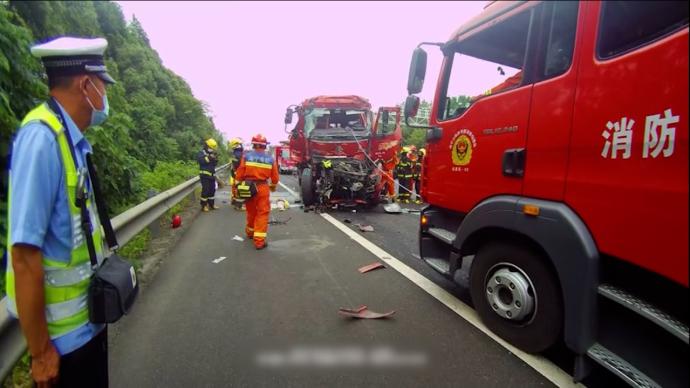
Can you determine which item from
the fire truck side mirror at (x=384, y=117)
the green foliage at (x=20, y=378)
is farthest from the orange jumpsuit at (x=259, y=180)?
the fire truck side mirror at (x=384, y=117)

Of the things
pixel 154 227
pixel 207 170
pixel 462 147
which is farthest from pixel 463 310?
pixel 207 170

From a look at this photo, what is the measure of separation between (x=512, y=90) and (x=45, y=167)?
2819 mm

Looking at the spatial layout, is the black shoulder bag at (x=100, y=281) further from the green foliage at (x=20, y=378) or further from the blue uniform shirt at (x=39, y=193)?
the green foliage at (x=20, y=378)

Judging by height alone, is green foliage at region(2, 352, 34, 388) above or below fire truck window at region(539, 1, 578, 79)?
below

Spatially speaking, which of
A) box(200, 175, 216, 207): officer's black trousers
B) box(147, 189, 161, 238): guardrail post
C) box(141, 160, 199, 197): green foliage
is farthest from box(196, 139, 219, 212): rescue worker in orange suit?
box(147, 189, 161, 238): guardrail post

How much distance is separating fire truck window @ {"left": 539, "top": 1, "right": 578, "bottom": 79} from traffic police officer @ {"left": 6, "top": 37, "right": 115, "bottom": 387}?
2.56 meters

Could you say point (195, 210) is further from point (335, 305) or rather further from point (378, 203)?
point (335, 305)

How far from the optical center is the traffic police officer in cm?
124

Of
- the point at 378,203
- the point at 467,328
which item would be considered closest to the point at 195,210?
the point at 378,203

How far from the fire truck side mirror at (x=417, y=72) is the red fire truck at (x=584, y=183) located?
489 millimetres

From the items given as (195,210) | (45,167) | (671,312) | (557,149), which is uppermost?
(557,149)

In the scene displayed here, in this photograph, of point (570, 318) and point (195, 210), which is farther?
point (195, 210)

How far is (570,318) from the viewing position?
7.63 ft

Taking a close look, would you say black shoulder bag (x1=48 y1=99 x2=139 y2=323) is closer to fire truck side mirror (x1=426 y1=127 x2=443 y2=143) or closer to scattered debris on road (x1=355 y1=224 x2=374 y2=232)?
fire truck side mirror (x1=426 y1=127 x2=443 y2=143)
